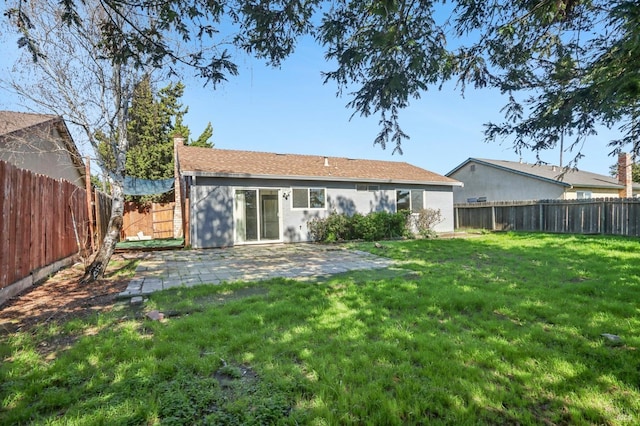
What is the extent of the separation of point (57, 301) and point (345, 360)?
438 cm

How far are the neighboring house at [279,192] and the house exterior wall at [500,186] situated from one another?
6.04 metres

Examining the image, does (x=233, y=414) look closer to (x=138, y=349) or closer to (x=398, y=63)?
(x=138, y=349)

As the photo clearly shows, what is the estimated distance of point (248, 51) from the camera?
336 centimetres

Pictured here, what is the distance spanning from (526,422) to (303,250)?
27.0 ft

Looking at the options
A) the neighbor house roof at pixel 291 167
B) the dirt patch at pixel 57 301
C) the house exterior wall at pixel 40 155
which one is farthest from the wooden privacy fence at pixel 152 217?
the dirt patch at pixel 57 301

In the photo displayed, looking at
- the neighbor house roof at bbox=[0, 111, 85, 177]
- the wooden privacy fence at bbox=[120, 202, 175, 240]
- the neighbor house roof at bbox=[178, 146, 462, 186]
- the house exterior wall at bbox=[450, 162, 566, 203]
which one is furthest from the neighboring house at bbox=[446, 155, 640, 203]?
the neighbor house roof at bbox=[0, 111, 85, 177]

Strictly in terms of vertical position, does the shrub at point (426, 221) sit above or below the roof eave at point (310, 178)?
below

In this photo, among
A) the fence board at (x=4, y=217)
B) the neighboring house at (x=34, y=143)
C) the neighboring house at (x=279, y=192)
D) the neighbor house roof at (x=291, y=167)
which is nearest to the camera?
the fence board at (x=4, y=217)

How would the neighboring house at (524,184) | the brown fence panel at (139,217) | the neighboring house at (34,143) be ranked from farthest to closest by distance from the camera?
the neighboring house at (524,184) < the brown fence panel at (139,217) < the neighboring house at (34,143)

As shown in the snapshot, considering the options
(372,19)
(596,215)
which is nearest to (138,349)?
(372,19)

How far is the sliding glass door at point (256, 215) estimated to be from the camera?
37.7 feet

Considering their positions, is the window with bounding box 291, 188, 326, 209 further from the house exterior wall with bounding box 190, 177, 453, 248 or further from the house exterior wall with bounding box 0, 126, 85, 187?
the house exterior wall with bounding box 0, 126, 85, 187

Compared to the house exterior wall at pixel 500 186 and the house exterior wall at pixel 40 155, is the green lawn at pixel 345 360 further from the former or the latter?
the house exterior wall at pixel 500 186

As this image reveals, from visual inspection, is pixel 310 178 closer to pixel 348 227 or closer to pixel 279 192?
pixel 279 192
